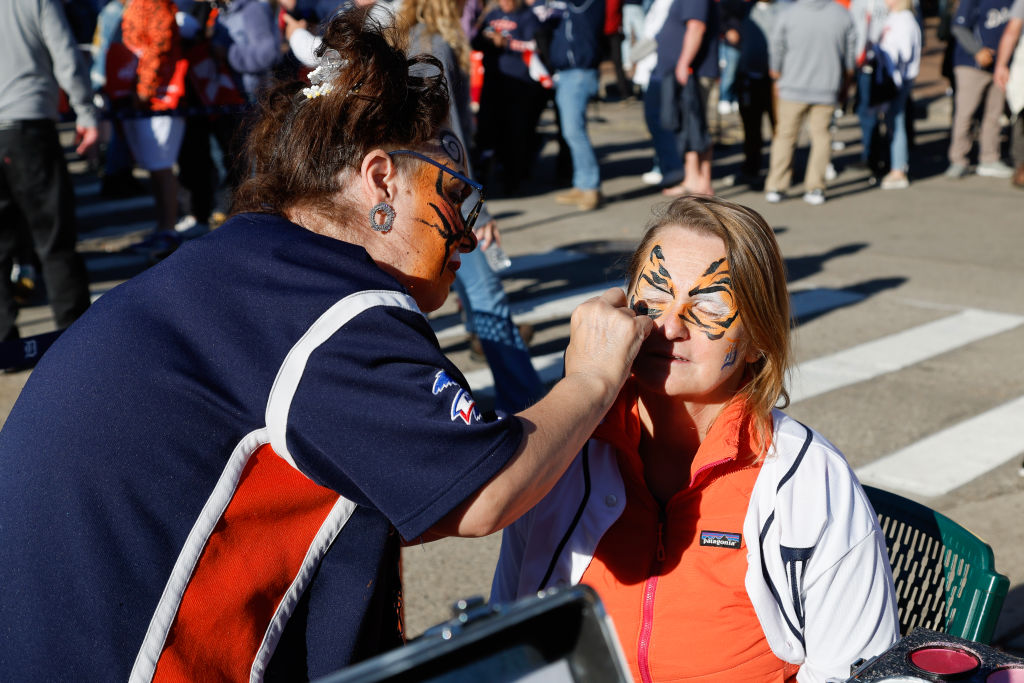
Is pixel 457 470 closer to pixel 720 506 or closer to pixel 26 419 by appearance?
pixel 26 419

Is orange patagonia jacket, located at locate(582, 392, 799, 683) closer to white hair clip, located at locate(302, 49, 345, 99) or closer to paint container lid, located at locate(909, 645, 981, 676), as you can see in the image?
paint container lid, located at locate(909, 645, 981, 676)

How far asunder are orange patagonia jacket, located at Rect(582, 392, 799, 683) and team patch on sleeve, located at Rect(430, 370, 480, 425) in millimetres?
767

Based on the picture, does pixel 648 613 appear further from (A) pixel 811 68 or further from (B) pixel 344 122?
(A) pixel 811 68

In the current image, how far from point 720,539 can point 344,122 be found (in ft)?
3.63

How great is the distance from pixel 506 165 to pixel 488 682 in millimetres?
11253

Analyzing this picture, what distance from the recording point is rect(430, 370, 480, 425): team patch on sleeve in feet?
5.13

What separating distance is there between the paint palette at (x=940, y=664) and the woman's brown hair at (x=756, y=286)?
2.64 ft

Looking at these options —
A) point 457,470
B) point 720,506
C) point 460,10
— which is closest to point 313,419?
point 457,470

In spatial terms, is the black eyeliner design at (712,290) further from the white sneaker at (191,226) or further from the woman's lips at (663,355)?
the white sneaker at (191,226)

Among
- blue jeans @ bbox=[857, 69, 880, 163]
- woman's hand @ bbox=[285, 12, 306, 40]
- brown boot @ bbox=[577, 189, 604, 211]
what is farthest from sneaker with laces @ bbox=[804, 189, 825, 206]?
woman's hand @ bbox=[285, 12, 306, 40]

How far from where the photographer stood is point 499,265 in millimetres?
5117

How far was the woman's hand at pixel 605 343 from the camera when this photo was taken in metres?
1.83

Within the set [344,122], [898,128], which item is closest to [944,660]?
[344,122]

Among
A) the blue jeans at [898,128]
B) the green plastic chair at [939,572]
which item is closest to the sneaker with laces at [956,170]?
the blue jeans at [898,128]
